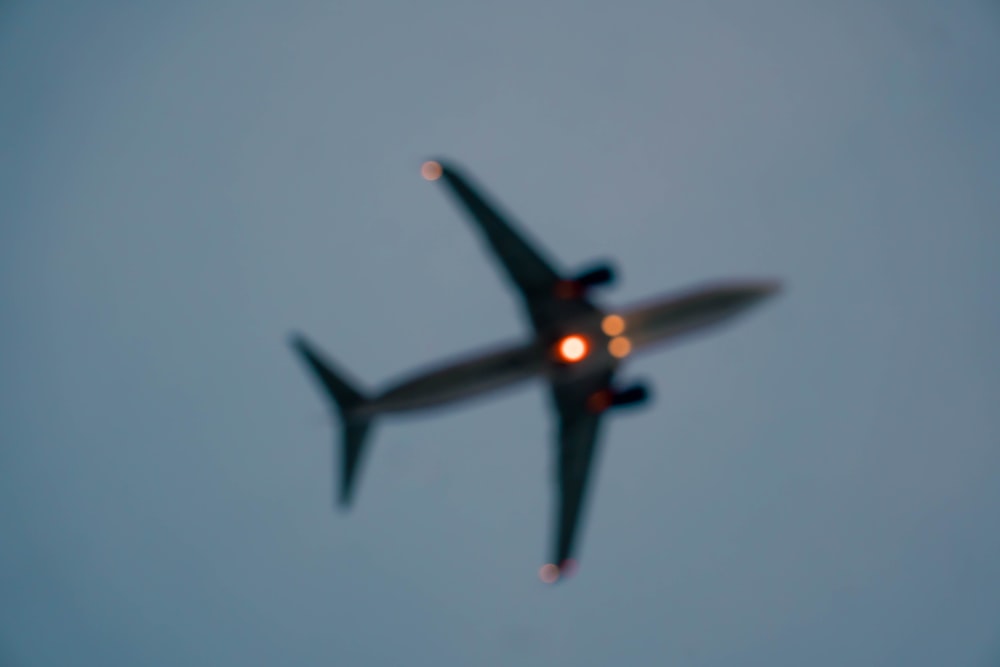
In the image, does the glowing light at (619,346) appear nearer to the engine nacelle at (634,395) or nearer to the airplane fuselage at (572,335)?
the airplane fuselage at (572,335)

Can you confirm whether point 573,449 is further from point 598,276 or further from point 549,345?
point 598,276

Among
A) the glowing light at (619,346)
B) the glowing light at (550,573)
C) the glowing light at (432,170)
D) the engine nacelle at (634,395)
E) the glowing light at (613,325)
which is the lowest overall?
the glowing light at (550,573)

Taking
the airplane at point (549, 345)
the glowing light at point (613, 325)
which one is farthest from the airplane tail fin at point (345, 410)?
the glowing light at point (613, 325)

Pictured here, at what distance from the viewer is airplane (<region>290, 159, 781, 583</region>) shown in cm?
2992

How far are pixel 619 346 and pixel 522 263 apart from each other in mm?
6557

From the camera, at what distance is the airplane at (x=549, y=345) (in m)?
29.9

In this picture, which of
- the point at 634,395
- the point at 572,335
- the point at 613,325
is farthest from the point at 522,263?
the point at 634,395

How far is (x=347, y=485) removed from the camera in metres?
33.1

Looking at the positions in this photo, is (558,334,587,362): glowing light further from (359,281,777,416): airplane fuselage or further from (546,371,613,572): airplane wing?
(546,371,613,572): airplane wing

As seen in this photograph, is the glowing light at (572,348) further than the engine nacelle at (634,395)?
No

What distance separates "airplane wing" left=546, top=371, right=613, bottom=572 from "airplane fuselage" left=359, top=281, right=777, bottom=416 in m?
3.38

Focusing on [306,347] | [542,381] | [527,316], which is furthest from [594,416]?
[306,347]

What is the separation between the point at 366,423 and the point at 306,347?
205 inches

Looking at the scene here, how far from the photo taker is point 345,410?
106 feet
